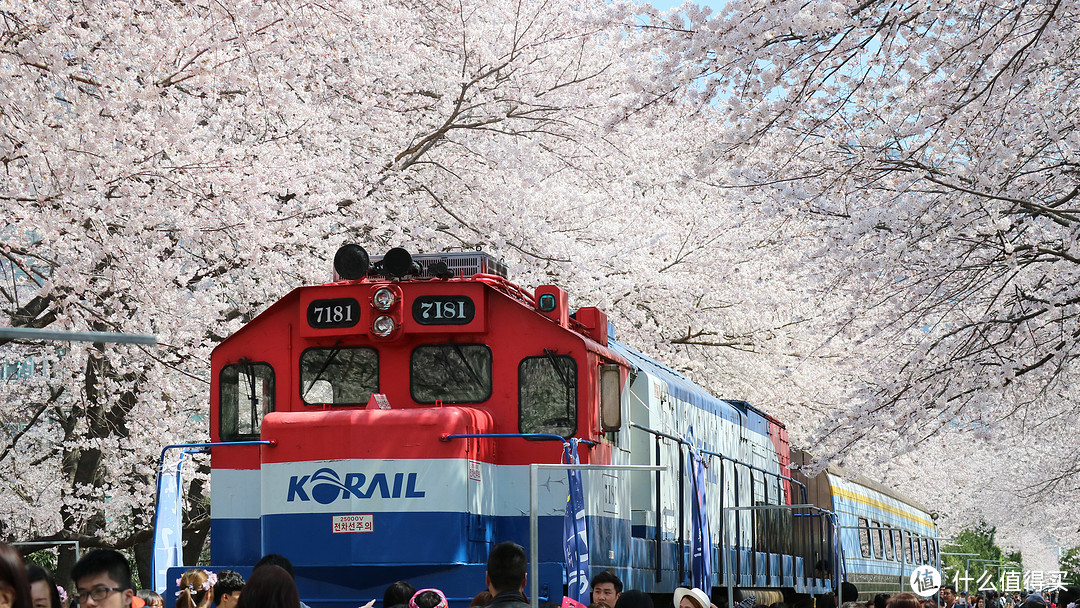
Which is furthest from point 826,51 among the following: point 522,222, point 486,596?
point 522,222

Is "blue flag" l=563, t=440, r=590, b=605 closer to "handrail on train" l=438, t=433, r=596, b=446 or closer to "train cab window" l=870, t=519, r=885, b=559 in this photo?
"handrail on train" l=438, t=433, r=596, b=446

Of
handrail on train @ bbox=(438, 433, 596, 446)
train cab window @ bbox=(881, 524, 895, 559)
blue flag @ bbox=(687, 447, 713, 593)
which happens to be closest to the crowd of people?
handrail on train @ bbox=(438, 433, 596, 446)

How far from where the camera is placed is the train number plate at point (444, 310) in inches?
362

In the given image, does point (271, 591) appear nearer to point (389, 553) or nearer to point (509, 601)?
point (509, 601)

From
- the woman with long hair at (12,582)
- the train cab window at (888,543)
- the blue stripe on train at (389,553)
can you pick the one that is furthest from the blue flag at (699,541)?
the train cab window at (888,543)

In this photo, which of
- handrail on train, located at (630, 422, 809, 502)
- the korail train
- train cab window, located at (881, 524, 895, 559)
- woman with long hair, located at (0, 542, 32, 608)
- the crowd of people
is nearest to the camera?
woman with long hair, located at (0, 542, 32, 608)

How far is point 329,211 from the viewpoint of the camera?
1381 cm

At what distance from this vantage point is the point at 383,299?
924 cm

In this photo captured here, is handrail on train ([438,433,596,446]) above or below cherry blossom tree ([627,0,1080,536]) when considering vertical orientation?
below

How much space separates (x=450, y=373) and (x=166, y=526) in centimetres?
237

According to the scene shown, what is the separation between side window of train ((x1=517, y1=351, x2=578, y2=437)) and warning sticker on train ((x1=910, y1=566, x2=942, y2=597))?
21.0ft

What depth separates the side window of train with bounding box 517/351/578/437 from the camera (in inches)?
352

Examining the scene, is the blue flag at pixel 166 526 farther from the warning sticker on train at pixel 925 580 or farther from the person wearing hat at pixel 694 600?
the warning sticker on train at pixel 925 580

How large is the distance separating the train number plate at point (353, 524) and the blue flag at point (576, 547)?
1.36 meters
